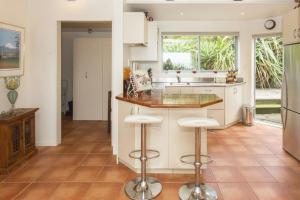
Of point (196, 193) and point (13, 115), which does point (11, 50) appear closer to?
point (13, 115)

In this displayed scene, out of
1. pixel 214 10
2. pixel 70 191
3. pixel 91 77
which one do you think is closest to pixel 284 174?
pixel 70 191

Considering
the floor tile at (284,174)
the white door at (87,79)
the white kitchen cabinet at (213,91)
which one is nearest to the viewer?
the floor tile at (284,174)

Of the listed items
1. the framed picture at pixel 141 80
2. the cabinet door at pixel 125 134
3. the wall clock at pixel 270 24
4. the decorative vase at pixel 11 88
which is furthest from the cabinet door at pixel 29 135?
the wall clock at pixel 270 24

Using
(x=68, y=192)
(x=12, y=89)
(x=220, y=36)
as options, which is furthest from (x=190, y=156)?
(x=220, y=36)

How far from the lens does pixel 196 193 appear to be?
3.25 meters

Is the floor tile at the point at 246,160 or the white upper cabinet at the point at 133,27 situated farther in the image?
the white upper cabinet at the point at 133,27

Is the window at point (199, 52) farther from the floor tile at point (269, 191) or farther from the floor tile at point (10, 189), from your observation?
the floor tile at point (10, 189)

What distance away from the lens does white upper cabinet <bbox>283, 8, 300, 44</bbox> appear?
4418 millimetres

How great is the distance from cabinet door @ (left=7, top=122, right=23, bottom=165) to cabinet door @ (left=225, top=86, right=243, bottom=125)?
4211 mm

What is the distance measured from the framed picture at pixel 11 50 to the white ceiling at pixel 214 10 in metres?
1.83

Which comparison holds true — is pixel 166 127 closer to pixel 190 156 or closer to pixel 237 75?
pixel 190 156

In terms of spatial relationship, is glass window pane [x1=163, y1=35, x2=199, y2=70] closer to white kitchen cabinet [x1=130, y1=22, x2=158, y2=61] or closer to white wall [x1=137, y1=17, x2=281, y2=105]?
white wall [x1=137, y1=17, x2=281, y2=105]

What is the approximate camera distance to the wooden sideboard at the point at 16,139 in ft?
13.0

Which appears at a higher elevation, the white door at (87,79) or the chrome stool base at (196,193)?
the white door at (87,79)
